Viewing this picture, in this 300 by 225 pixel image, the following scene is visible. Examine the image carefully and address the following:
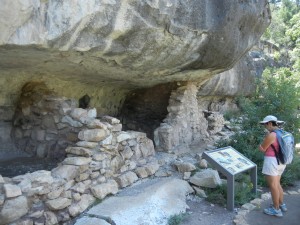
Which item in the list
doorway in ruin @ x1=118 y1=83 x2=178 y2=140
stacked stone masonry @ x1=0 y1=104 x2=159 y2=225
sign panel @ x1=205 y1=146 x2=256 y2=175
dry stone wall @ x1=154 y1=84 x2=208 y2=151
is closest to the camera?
stacked stone masonry @ x1=0 y1=104 x2=159 y2=225

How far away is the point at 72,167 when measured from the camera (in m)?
3.53

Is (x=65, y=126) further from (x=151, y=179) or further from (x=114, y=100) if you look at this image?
(x=114, y=100)

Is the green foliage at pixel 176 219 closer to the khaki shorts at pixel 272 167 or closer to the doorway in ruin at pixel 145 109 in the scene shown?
the khaki shorts at pixel 272 167

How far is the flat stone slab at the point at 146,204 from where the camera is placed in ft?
10.9

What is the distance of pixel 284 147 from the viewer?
149 inches

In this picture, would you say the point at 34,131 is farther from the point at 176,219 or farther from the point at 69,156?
the point at 176,219

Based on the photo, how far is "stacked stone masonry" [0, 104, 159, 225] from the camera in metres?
2.98

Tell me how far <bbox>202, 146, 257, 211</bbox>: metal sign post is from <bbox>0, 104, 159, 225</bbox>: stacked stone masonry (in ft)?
3.29

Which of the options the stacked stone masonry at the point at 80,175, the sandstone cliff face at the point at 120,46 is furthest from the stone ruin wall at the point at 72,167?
the sandstone cliff face at the point at 120,46

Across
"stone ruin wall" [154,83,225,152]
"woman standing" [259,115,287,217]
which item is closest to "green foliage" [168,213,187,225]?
"woman standing" [259,115,287,217]

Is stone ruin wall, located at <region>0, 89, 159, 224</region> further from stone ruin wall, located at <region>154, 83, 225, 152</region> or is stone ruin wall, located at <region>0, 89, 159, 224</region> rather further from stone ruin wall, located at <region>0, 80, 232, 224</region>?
stone ruin wall, located at <region>154, 83, 225, 152</region>

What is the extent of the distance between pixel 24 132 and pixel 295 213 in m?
3.82

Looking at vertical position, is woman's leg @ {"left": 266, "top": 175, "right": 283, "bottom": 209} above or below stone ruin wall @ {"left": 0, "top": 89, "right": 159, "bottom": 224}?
below

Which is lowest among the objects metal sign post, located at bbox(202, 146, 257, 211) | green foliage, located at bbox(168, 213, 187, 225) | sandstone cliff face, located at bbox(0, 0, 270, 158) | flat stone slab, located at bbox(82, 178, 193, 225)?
green foliage, located at bbox(168, 213, 187, 225)
